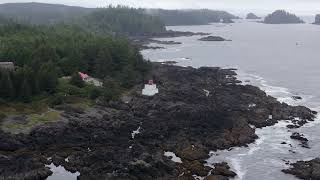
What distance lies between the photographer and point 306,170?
58.0 metres

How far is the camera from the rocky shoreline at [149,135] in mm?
56594

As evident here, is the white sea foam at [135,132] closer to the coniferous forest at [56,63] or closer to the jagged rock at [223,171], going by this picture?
the jagged rock at [223,171]

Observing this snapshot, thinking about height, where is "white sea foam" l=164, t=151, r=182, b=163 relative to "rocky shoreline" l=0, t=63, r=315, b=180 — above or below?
below

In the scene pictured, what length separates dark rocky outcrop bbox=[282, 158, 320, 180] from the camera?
56.6 m

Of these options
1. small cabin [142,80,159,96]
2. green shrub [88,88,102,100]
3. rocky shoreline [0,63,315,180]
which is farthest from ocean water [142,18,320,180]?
green shrub [88,88,102,100]

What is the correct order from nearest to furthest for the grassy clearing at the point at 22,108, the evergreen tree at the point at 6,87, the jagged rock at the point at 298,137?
1. the jagged rock at the point at 298,137
2. the grassy clearing at the point at 22,108
3. the evergreen tree at the point at 6,87

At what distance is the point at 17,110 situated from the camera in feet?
242

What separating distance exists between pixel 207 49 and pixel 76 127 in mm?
131772

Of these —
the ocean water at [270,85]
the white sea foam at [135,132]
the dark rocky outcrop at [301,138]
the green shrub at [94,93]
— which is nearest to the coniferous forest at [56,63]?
the green shrub at [94,93]

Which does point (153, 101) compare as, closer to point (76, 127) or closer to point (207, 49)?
point (76, 127)

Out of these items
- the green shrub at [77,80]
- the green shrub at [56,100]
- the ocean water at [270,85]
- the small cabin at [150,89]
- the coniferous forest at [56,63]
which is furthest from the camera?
the small cabin at [150,89]

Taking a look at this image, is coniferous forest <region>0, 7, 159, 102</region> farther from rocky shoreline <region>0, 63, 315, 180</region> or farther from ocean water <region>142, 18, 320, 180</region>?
ocean water <region>142, 18, 320, 180</region>

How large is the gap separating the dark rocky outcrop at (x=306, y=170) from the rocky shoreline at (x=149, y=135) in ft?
23.5

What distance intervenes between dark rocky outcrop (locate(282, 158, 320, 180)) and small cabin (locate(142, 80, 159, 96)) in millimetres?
40428
